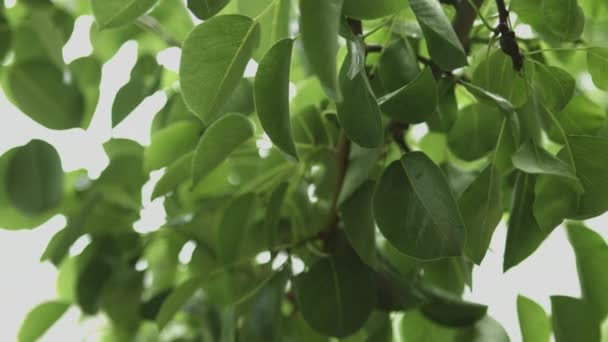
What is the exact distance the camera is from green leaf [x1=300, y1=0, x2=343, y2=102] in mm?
261

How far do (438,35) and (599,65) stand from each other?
11 cm

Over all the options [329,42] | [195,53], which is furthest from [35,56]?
[329,42]

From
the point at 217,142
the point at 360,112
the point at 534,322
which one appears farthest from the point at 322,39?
the point at 534,322

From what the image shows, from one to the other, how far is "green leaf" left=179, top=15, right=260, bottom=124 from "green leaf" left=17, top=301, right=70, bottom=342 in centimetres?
38

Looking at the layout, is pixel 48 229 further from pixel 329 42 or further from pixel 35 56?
pixel 329 42

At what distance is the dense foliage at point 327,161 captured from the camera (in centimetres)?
34

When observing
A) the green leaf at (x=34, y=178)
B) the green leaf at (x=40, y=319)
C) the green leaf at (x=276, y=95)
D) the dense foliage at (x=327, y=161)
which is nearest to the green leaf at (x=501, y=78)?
the dense foliage at (x=327, y=161)

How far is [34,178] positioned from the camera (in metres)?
0.58

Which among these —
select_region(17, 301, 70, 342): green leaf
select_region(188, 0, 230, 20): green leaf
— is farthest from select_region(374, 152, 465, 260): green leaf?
select_region(17, 301, 70, 342): green leaf

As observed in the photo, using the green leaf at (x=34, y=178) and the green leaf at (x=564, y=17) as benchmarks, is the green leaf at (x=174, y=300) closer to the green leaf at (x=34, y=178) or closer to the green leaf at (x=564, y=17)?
the green leaf at (x=34, y=178)

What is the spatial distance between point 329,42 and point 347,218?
6.4 inches

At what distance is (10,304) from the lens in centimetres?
124

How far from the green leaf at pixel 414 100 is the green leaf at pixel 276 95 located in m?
0.05

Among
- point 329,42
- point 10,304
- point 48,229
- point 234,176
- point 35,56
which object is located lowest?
point 10,304
